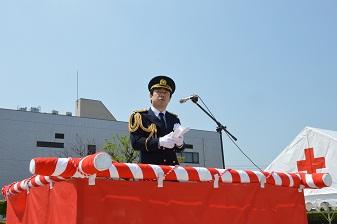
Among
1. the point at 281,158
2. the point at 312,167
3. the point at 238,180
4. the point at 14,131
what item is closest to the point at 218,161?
the point at 14,131

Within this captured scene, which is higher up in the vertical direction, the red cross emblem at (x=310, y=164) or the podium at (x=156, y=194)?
the red cross emblem at (x=310, y=164)

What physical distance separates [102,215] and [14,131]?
32111 mm

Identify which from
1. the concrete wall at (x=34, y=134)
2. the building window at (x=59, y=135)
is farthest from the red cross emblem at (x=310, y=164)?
the building window at (x=59, y=135)

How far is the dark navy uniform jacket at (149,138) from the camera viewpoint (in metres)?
4.46

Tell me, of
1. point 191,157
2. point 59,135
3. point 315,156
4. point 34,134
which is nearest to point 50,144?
point 59,135

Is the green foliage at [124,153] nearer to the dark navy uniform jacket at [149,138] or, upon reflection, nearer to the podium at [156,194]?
the dark navy uniform jacket at [149,138]

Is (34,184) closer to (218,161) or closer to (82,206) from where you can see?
(82,206)

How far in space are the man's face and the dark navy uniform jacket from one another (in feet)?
0.66

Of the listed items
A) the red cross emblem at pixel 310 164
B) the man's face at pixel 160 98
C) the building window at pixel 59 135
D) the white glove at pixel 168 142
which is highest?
the building window at pixel 59 135

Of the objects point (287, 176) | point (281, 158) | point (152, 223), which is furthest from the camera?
point (281, 158)

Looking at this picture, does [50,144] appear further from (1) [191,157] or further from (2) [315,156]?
(2) [315,156]

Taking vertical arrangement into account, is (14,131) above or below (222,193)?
above

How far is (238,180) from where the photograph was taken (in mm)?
4074

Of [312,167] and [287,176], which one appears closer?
[287,176]
